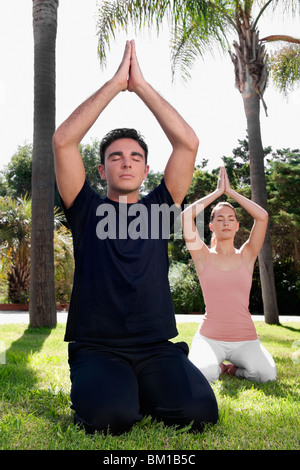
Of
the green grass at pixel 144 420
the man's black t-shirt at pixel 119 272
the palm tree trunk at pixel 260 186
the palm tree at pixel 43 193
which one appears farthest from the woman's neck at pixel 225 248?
the palm tree trunk at pixel 260 186

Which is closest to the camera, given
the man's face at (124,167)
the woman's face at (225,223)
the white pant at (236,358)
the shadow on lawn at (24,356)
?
the man's face at (124,167)

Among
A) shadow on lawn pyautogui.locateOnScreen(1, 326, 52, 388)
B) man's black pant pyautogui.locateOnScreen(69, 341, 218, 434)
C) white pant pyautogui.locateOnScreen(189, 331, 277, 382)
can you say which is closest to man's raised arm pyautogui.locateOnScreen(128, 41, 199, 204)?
man's black pant pyautogui.locateOnScreen(69, 341, 218, 434)

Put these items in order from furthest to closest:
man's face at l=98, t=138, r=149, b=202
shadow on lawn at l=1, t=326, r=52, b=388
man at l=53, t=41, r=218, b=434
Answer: shadow on lawn at l=1, t=326, r=52, b=388, man's face at l=98, t=138, r=149, b=202, man at l=53, t=41, r=218, b=434

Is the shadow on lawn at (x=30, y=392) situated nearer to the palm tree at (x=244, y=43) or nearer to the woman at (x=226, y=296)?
the woman at (x=226, y=296)

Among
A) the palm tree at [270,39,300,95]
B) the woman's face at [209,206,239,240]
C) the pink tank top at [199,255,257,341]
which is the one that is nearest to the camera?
the pink tank top at [199,255,257,341]

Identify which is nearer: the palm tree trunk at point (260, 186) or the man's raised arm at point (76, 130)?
the man's raised arm at point (76, 130)

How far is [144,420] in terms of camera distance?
231 cm

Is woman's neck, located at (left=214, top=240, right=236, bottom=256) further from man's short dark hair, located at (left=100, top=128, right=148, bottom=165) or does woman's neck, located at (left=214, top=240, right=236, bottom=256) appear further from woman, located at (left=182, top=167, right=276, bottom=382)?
man's short dark hair, located at (left=100, top=128, right=148, bottom=165)

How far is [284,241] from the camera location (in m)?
13.1

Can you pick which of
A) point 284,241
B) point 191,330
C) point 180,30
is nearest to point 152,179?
point 284,241

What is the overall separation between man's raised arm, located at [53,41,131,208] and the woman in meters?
1.49

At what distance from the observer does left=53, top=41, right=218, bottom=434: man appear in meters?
2.23

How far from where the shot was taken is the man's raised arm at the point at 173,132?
2.43m

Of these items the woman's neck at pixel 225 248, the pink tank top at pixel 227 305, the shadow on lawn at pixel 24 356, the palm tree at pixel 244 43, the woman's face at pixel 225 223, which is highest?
the palm tree at pixel 244 43
